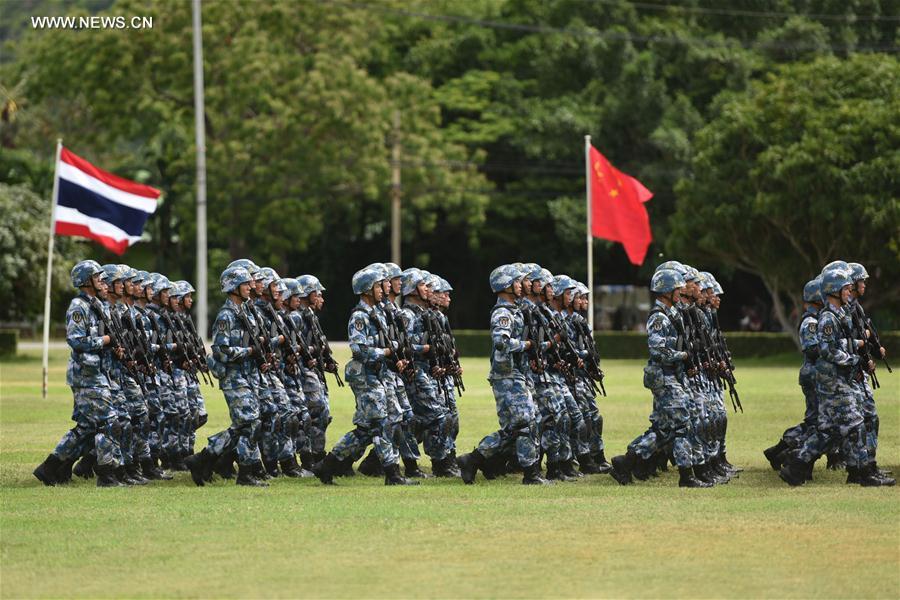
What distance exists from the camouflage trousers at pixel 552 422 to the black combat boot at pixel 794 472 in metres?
2.01

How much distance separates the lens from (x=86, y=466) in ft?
52.8

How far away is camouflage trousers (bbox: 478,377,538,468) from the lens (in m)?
15.3

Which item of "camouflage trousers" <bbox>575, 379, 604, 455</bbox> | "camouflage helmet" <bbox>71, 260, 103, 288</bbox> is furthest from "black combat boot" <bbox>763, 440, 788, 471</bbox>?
"camouflage helmet" <bbox>71, 260, 103, 288</bbox>

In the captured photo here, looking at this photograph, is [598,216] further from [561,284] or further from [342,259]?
[342,259]

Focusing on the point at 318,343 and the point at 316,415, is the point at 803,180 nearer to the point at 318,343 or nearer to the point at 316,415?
the point at 318,343

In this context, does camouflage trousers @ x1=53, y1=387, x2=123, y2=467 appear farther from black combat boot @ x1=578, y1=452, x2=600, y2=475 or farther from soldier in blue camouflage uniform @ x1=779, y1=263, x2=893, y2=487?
soldier in blue camouflage uniform @ x1=779, y1=263, x2=893, y2=487

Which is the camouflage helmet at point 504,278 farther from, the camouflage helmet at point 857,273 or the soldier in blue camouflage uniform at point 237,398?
the camouflage helmet at point 857,273

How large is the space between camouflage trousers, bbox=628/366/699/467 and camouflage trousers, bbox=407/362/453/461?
6.80 feet

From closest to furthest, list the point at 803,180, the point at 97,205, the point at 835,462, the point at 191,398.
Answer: the point at 835,462 → the point at 191,398 → the point at 97,205 → the point at 803,180

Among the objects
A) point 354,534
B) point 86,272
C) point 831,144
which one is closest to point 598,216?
point 831,144

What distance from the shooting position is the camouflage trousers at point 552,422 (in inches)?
625

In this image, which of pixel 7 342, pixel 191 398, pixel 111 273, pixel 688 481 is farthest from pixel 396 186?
pixel 688 481

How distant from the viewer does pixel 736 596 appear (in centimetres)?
970

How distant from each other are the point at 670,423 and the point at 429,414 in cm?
257
